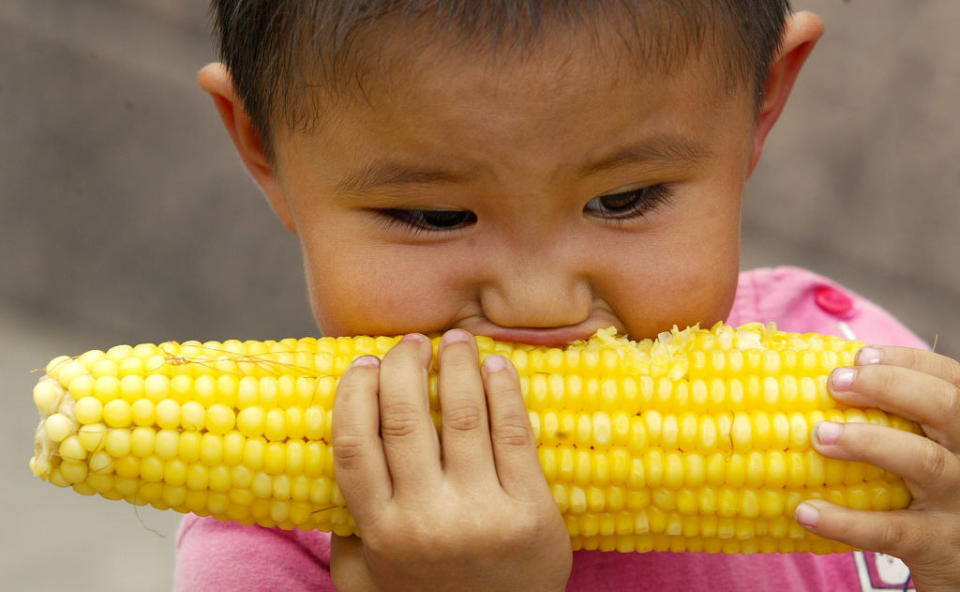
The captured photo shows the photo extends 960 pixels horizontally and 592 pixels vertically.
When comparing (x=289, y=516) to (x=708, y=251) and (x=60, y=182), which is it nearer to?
(x=708, y=251)

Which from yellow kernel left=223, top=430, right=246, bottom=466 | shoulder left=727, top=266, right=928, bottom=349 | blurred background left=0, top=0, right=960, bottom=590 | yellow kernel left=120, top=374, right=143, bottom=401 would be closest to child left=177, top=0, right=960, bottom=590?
yellow kernel left=223, top=430, right=246, bottom=466

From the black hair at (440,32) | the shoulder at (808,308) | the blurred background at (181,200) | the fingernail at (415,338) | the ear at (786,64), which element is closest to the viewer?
the black hair at (440,32)

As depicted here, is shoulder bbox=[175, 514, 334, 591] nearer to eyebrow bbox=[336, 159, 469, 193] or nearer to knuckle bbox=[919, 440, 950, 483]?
eyebrow bbox=[336, 159, 469, 193]

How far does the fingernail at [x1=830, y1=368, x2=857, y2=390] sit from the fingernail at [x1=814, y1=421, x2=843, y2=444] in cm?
4

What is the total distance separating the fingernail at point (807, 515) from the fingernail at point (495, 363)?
1.20ft

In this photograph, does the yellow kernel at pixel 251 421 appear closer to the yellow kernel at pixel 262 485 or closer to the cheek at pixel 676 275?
the yellow kernel at pixel 262 485

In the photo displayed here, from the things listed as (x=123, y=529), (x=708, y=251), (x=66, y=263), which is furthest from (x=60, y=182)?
(x=708, y=251)

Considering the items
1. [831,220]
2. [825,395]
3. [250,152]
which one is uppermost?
[250,152]

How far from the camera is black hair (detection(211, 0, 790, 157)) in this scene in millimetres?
1054

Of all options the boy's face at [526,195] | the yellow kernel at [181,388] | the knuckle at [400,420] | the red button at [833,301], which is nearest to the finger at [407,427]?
the knuckle at [400,420]

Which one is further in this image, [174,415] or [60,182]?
[60,182]

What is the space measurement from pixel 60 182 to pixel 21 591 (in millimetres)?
1181

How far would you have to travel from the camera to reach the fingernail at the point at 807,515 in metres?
1.14

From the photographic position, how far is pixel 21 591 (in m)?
2.71
